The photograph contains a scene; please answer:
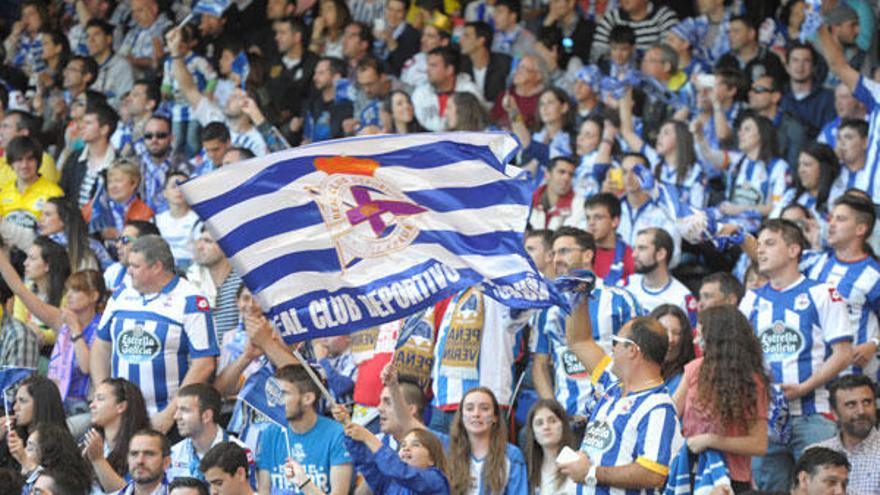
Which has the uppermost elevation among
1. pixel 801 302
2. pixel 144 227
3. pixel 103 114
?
pixel 103 114

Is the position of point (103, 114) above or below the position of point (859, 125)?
above

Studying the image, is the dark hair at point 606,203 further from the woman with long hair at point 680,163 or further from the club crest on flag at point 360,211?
the club crest on flag at point 360,211

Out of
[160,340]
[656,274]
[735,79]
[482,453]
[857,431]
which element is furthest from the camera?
[735,79]

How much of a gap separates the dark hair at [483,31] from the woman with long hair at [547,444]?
666 cm

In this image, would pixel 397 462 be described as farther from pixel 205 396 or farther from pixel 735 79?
pixel 735 79

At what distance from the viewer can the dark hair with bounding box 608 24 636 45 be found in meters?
15.1

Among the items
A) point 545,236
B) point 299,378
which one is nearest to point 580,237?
point 545,236

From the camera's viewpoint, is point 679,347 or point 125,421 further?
point 125,421

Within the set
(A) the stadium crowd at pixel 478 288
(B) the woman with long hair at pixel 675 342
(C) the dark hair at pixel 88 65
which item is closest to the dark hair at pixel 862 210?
(A) the stadium crowd at pixel 478 288

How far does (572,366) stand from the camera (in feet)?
33.8

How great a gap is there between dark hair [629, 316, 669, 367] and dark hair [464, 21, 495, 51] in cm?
796

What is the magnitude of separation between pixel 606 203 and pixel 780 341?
2.12 meters

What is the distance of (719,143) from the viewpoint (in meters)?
13.7

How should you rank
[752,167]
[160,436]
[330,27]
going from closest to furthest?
[160,436] < [752,167] < [330,27]
